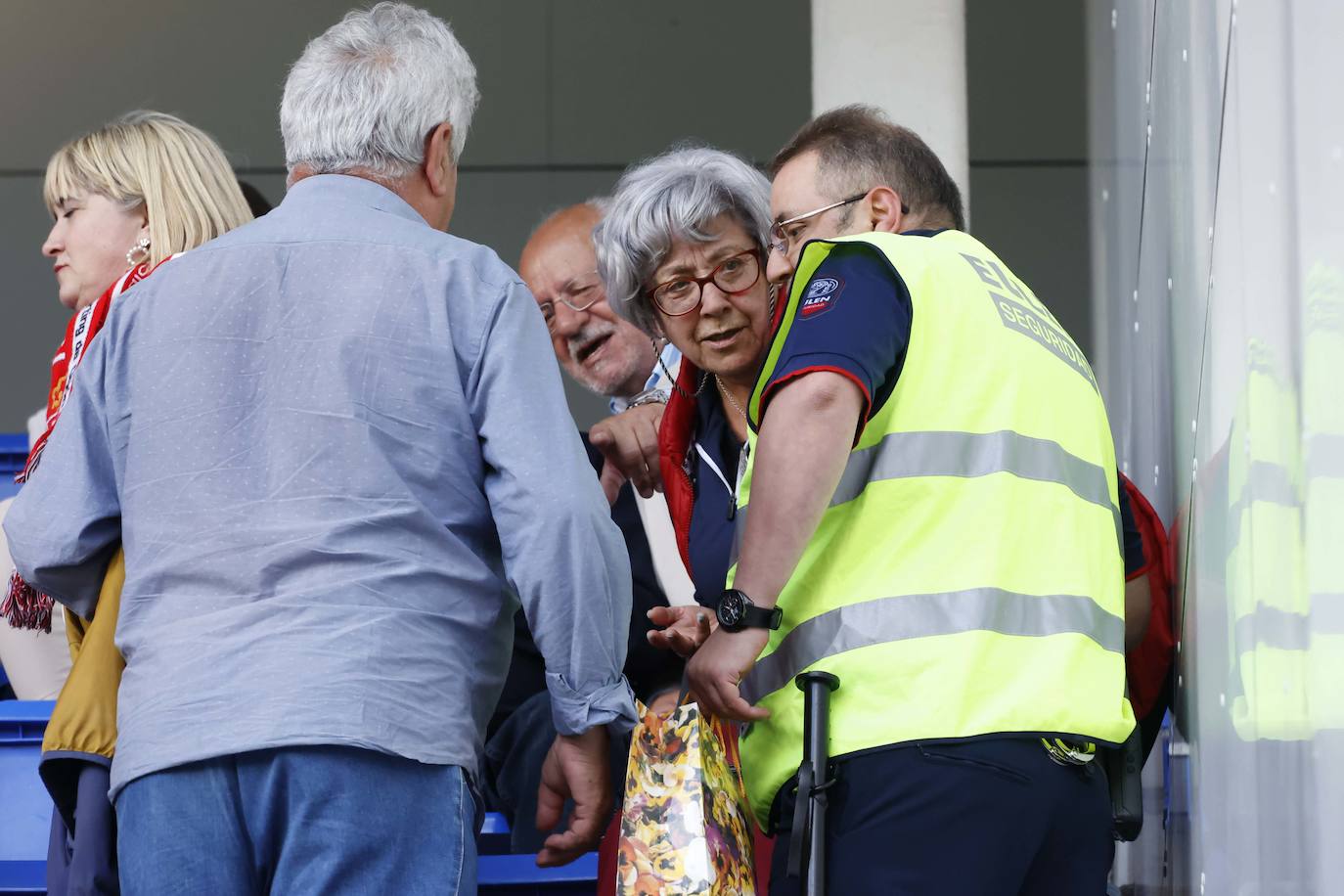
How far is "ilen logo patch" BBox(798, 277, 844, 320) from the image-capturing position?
178 centimetres

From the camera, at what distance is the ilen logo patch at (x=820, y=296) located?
1.78 m

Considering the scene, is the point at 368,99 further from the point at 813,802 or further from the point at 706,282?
the point at 813,802

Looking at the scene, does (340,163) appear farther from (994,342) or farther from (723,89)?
(723,89)

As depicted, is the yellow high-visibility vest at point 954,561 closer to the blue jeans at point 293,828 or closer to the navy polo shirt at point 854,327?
the navy polo shirt at point 854,327

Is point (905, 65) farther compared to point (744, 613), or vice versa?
point (905, 65)

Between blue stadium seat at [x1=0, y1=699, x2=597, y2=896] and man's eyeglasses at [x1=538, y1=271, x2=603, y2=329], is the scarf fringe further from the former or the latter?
man's eyeglasses at [x1=538, y1=271, x2=603, y2=329]

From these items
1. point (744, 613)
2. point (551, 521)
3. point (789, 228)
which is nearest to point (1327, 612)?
point (744, 613)

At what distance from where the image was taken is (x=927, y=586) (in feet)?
5.71

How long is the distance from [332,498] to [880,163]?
824mm

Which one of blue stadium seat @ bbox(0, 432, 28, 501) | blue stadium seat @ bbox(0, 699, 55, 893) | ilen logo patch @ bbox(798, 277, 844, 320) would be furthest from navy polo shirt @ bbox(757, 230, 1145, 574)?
blue stadium seat @ bbox(0, 432, 28, 501)

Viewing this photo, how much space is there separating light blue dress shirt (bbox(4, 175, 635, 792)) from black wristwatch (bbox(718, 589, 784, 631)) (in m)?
0.16

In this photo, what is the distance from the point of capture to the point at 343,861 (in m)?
1.69

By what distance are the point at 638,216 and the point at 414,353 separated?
2.31ft

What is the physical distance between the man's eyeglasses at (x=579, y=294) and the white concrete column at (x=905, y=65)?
3.85 feet
